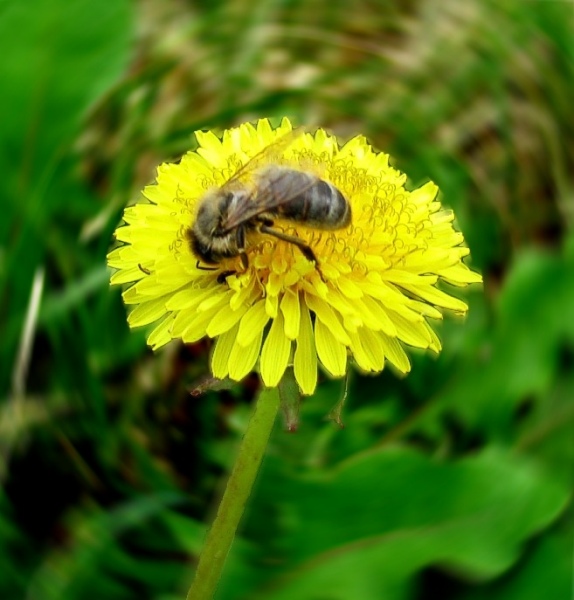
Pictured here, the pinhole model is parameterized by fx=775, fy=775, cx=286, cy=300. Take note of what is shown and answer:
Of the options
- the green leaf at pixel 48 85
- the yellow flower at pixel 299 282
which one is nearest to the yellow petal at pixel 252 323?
the yellow flower at pixel 299 282

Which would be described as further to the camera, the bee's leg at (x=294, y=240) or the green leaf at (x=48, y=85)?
the green leaf at (x=48, y=85)

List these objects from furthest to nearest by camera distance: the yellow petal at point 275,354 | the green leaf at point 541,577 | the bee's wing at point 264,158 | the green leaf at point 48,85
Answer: the green leaf at point 48,85 < the green leaf at point 541,577 < the bee's wing at point 264,158 < the yellow petal at point 275,354

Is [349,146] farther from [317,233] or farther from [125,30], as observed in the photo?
[125,30]

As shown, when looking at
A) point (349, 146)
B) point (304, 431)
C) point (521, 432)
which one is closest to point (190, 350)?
point (304, 431)

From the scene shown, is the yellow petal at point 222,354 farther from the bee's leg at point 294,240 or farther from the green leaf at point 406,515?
the green leaf at point 406,515

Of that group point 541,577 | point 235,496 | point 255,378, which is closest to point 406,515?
point 541,577

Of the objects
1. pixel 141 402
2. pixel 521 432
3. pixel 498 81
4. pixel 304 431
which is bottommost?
pixel 521 432
